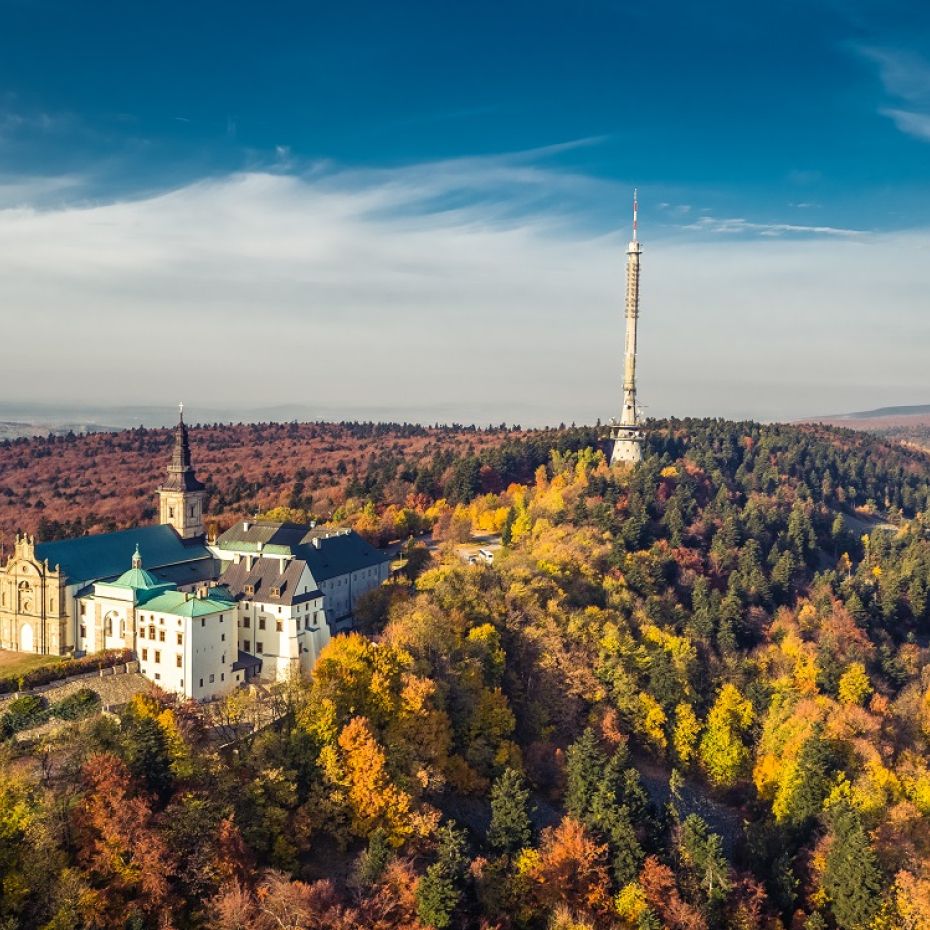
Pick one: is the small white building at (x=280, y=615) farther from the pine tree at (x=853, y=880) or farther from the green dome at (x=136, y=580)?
the pine tree at (x=853, y=880)

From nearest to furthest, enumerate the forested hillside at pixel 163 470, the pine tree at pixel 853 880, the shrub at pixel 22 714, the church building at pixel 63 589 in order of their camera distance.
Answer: the pine tree at pixel 853 880, the shrub at pixel 22 714, the church building at pixel 63 589, the forested hillside at pixel 163 470

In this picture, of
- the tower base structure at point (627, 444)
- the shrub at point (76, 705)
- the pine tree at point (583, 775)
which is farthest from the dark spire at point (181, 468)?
the tower base structure at point (627, 444)

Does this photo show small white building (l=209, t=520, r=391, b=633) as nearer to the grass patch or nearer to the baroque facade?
the baroque facade

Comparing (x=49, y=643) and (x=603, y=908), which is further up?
(x=49, y=643)

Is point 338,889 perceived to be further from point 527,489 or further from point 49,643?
point 527,489

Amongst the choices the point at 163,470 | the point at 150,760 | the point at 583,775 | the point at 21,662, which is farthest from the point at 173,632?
the point at 163,470

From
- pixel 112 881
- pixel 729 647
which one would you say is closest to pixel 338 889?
pixel 112 881
